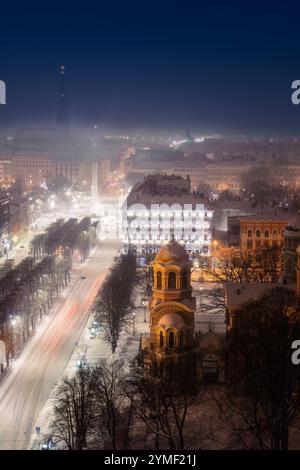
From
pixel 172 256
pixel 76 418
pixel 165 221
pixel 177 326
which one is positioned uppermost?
pixel 165 221

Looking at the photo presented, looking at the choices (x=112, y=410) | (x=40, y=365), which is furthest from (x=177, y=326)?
(x=40, y=365)

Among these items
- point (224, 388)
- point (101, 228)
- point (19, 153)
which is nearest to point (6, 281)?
point (224, 388)

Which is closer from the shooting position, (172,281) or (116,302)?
(172,281)

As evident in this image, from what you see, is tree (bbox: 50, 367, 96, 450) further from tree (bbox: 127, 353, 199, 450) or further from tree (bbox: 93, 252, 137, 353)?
tree (bbox: 93, 252, 137, 353)

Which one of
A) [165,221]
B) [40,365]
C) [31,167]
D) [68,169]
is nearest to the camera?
[40,365]

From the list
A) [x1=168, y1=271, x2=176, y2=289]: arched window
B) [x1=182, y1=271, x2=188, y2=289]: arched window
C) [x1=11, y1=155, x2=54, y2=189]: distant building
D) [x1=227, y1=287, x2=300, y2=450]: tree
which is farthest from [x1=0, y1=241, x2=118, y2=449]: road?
[x1=11, y1=155, x2=54, y2=189]: distant building

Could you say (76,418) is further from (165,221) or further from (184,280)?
(165,221)

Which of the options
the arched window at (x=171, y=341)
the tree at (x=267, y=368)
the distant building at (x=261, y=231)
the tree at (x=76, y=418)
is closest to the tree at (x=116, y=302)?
the arched window at (x=171, y=341)
